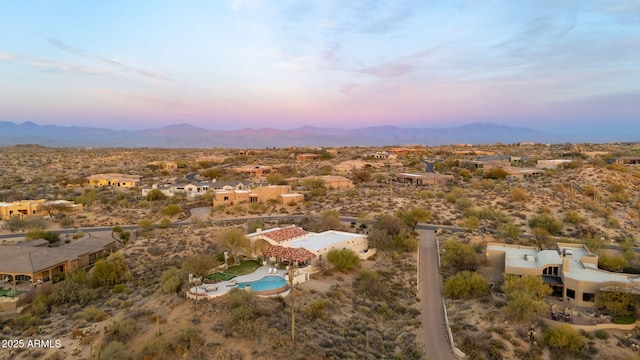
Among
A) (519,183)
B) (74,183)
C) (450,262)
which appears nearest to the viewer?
(450,262)

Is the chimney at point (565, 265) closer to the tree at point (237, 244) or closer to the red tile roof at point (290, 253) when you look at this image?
the red tile roof at point (290, 253)

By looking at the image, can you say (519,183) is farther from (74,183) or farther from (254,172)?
(74,183)

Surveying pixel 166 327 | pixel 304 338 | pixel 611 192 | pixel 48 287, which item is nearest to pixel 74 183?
pixel 48 287

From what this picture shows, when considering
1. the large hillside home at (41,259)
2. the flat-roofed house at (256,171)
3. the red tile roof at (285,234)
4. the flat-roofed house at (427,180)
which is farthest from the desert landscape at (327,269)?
the flat-roofed house at (256,171)

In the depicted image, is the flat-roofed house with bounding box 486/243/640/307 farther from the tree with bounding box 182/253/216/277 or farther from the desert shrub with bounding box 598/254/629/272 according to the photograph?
the tree with bounding box 182/253/216/277

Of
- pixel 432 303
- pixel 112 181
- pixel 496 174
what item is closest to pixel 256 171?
pixel 112 181

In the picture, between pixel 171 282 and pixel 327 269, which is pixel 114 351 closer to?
pixel 171 282
